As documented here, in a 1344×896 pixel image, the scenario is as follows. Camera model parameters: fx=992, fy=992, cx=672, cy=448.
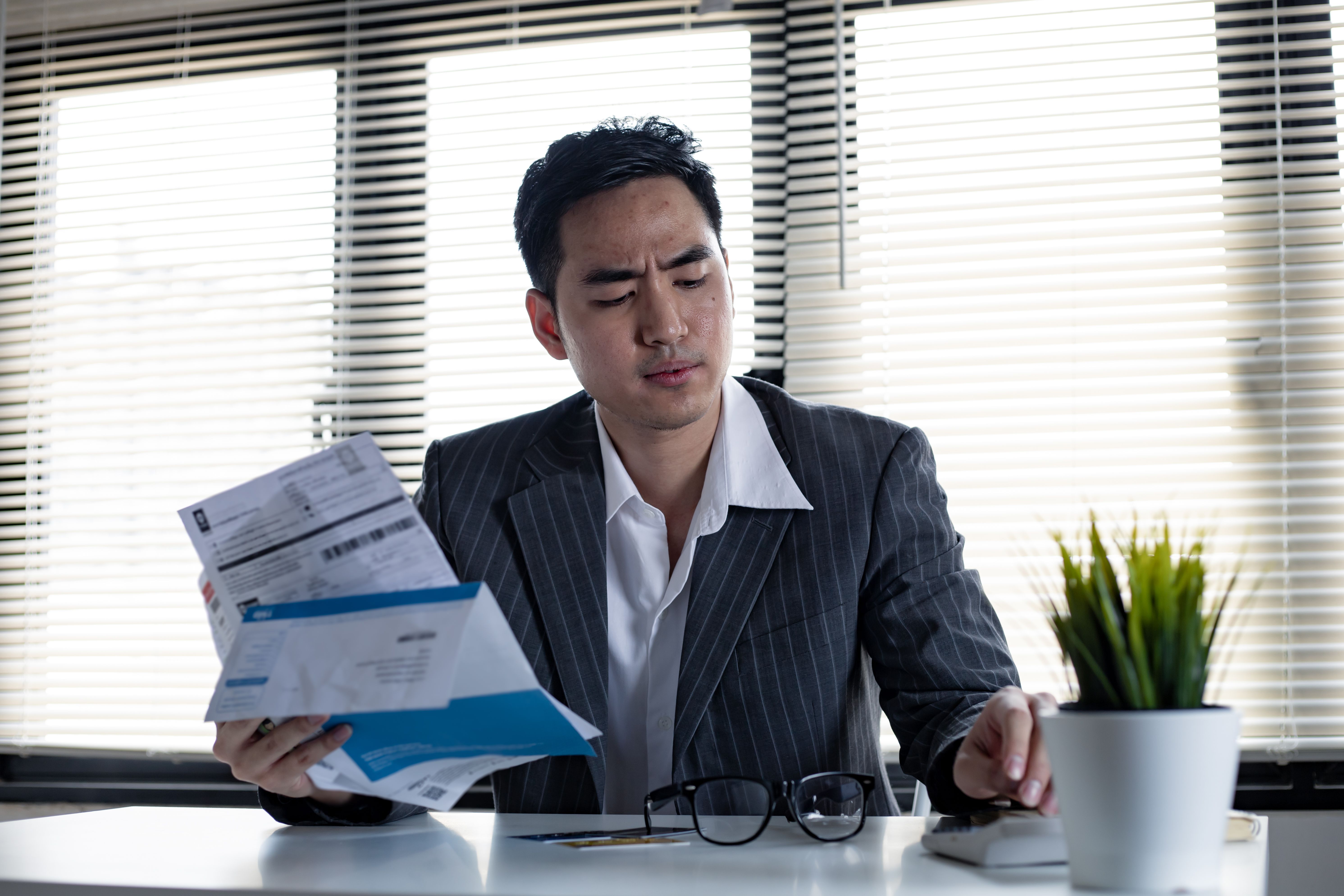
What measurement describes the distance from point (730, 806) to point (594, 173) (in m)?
0.86

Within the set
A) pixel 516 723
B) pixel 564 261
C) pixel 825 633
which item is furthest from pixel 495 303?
pixel 516 723

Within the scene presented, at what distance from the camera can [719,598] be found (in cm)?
129

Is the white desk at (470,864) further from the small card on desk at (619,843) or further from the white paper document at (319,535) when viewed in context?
A: the white paper document at (319,535)

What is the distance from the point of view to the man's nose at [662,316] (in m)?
1.31

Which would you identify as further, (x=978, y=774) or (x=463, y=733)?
(x=978, y=774)

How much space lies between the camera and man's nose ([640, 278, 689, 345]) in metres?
1.31

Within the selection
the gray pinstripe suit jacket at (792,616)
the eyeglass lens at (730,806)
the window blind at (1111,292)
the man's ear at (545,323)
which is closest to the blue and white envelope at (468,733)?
the eyeglass lens at (730,806)

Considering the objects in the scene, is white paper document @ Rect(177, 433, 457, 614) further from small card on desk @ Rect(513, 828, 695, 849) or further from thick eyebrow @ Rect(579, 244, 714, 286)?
thick eyebrow @ Rect(579, 244, 714, 286)

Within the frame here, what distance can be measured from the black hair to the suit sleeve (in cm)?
47

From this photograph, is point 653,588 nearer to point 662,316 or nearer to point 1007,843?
point 662,316

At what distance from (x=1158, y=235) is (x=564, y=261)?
1230 mm

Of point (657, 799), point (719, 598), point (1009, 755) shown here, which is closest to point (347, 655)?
point (657, 799)

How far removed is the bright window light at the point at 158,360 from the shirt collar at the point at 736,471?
3.40ft

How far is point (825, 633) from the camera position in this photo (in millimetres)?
1286
